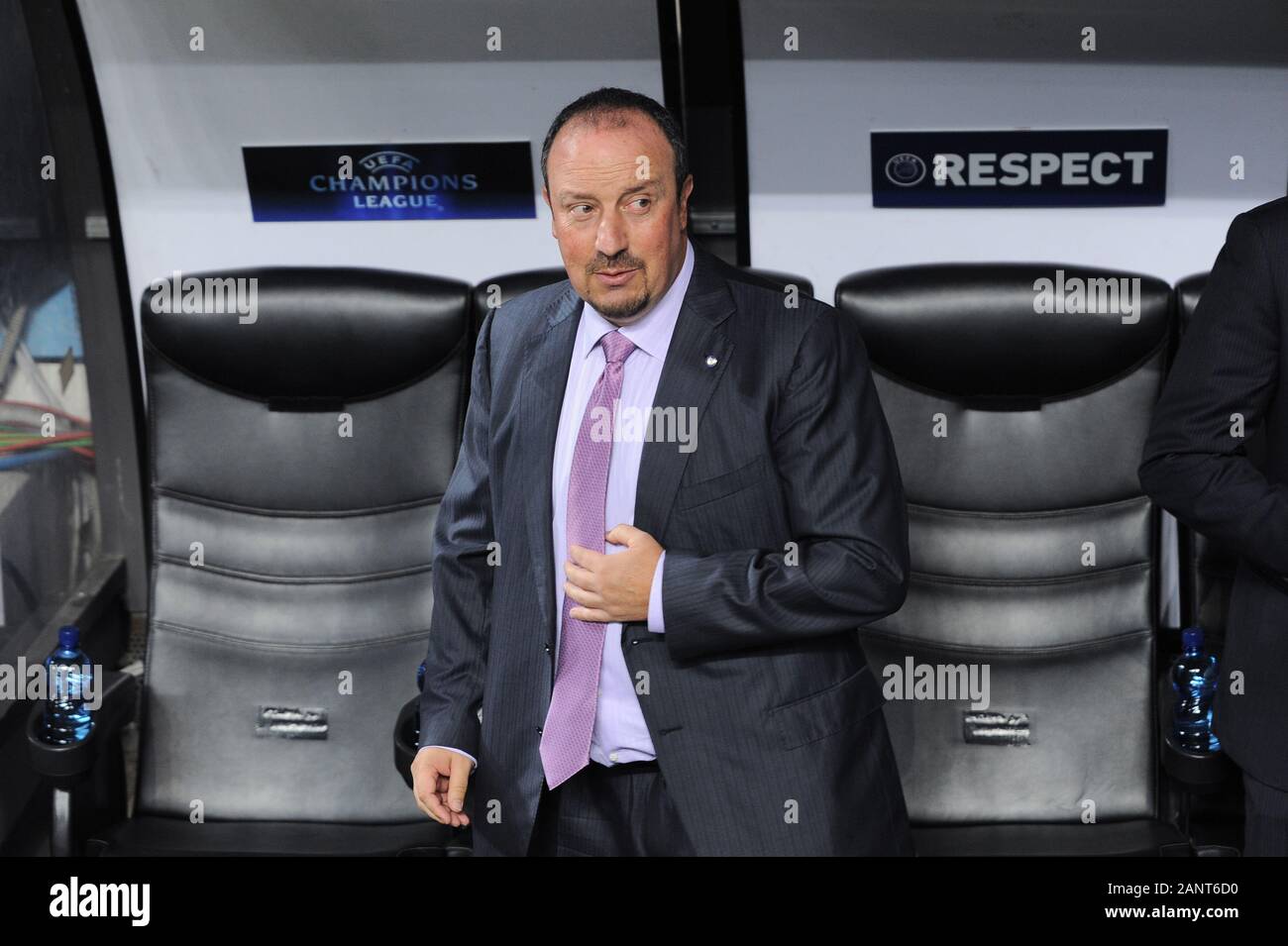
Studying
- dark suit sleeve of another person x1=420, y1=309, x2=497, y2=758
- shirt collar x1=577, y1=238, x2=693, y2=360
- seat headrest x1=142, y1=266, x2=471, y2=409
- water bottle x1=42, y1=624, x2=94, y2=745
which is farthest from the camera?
seat headrest x1=142, y1=266, x2=471, y2=409

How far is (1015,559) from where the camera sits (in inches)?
99.7

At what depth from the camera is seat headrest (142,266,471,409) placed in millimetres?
2559

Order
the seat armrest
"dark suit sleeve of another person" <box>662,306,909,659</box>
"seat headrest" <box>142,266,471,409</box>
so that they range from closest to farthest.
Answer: "dark suit sleeve of another person" <box>662,306,909,659</box>, the seat armrest, "seat headrest" <box>142,266,471,409</box>

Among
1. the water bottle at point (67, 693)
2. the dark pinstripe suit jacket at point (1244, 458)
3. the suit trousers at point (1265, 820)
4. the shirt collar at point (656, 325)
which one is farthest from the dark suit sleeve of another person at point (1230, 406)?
the water bottle at point (67, 693)

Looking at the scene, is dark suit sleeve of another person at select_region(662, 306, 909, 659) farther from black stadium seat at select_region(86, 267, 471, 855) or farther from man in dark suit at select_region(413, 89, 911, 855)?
black stadium seat at select_region(86, 267, 471, 855)

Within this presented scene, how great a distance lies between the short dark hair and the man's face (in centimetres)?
1

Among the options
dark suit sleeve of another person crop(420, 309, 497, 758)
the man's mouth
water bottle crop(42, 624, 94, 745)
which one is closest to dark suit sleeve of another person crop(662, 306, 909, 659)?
the man's mouth

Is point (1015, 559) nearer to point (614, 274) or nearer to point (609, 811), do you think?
point (609, 811)

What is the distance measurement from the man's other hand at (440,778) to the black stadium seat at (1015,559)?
3.03 ft

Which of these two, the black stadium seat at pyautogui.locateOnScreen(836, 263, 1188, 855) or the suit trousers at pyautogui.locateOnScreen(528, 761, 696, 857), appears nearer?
the suit trousers at pyautogui.locateOnScreen(528, 761, 696, 857)

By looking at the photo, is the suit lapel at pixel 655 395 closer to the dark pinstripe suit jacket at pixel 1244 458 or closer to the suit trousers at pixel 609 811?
the suit trousers at pixel 609 811
